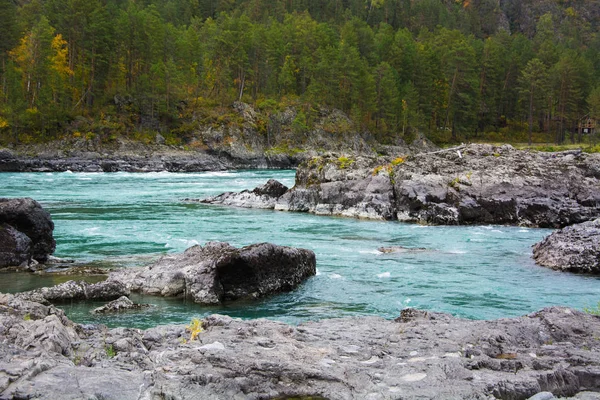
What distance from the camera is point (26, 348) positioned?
6664 millimetres

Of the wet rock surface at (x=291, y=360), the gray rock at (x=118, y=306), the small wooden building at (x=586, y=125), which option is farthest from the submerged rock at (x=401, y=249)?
the small wooden building at (x=586, y=125)

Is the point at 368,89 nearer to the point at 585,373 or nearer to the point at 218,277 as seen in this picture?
the point at 218,277

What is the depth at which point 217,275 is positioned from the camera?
1401 centimetres

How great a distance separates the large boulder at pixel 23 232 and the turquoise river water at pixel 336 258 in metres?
1.12

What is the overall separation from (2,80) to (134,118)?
2047 cm

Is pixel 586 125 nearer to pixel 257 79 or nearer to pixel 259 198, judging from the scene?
pixel 257 79

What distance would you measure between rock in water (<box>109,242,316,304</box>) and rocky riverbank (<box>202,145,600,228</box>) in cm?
1690

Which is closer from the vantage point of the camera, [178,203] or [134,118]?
[178,203]

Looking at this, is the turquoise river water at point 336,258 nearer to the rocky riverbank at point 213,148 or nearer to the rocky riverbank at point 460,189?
the rocky riverbank at point 460,189

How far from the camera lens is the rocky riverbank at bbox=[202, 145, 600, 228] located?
2919cm

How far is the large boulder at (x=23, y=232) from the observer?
661 inches

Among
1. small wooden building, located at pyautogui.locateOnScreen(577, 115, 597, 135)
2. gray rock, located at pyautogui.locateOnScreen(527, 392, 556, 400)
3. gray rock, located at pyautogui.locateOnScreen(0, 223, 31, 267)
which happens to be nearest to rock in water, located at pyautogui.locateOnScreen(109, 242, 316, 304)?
gray rock, located at pyautogui.locateOnScreen(0, 223, 31, 267)

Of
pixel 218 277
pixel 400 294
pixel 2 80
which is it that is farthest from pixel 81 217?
pixel 2 80

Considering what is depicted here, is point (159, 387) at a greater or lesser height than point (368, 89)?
lesser
